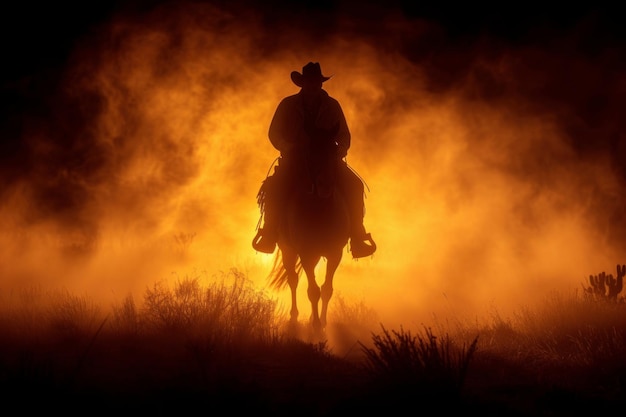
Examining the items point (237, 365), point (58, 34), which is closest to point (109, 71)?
point (58, 34)

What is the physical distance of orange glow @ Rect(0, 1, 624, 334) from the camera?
44.0 feet

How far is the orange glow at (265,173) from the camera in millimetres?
13406

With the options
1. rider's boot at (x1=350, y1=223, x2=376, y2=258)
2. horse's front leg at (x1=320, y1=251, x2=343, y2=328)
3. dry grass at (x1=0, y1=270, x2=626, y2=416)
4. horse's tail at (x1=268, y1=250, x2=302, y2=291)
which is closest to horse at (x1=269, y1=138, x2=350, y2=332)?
horse's front leg at (x1=320, y1=251, x2=343, y2=328)

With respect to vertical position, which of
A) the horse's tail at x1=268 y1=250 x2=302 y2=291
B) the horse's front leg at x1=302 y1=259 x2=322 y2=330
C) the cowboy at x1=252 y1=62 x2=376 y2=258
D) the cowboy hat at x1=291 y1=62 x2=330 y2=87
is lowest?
the horse's front leg at x1=302 y1=259 x2=322 y2=330

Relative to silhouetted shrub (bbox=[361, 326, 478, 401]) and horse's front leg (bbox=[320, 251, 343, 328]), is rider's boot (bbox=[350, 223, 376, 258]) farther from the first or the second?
silhouetted shrub (bbox=[361, 326, 478, 401])

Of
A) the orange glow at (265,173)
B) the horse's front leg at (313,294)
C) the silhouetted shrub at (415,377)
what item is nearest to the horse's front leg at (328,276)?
the horse's front leg at (313,294)

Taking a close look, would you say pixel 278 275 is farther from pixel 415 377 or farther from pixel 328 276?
pixel 415 377

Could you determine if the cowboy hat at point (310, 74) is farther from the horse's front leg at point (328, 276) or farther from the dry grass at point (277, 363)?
the dry grass at point (277, 363)

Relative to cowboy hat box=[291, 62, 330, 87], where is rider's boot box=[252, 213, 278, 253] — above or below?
below

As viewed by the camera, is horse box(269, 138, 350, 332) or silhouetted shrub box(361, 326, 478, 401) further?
horse box(269, 138, 350, 332)

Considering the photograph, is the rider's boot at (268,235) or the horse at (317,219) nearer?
the horse at (317,219)

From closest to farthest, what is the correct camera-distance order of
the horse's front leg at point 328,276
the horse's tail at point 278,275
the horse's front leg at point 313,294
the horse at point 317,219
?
the horse at point 317,219 < the horse's front leg at point 313,294 < the horse's front leg at point 328,276 < the horse's tail at point 278,275

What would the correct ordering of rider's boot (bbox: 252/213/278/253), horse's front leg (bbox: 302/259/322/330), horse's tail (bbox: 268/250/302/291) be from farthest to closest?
horse's tail (bbox: 268/250/302/291) → rider's boot (bbox: 252/213/278/253) → horse's front leg (bbox: 302/259/322/330)

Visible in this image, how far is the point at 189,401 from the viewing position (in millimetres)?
4703
